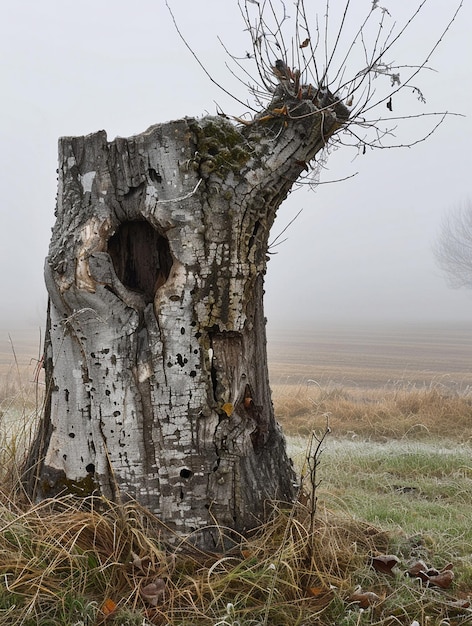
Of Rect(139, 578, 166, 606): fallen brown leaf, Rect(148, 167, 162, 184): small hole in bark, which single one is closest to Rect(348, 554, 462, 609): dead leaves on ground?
Rect(139, 578, 166, 606): fallen brown leaf

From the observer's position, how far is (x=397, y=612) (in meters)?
2.77

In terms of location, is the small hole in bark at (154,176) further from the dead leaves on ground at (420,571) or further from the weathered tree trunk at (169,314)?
the dead leaves on ground at (420,571)

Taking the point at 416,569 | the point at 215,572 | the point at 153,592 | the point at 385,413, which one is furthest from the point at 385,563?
the point at 385,413

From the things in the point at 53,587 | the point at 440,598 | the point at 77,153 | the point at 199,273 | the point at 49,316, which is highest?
the point at 77,153

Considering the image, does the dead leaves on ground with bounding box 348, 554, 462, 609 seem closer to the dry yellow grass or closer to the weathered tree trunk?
the weathered tree trunk

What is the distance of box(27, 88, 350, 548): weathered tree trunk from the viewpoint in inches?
122

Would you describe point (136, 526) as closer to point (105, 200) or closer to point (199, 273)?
point (199, 273)

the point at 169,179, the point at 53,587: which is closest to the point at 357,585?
the point at 53,587

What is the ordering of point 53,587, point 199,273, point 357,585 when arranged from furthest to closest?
point 199,273, point 357,585, point 53,587

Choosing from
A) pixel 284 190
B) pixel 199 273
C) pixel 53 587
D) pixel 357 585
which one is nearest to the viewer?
pixel 53 587

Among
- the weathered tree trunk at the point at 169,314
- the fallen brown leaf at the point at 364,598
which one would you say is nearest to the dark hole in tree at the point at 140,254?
the weathered tree trunk at the point at 169,314

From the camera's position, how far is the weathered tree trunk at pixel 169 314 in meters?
3.10

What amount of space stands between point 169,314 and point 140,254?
1.52ft

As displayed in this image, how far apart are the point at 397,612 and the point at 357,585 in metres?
0.22
